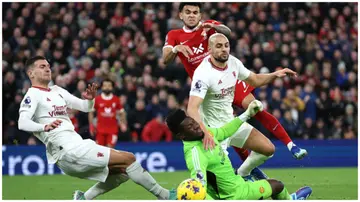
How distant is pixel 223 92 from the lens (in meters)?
10.5

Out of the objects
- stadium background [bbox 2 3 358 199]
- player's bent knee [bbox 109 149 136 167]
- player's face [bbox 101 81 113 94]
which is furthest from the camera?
stadium background [bbox 2 3 358 199]

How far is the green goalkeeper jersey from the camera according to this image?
29.7 feet

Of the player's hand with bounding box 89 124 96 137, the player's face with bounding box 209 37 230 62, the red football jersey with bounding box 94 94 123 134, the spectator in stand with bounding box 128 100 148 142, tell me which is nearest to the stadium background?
the spectator in stand with bounding box 128 100 148 142

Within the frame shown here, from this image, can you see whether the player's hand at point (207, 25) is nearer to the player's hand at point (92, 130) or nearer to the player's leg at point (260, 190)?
the player's leg at point (260, 190)

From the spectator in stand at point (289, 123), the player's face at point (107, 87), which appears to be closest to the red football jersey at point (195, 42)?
the player's face at point (107, 87)

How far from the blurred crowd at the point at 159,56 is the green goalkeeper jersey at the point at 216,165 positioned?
925 centimetres

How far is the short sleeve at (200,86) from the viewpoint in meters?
10.1

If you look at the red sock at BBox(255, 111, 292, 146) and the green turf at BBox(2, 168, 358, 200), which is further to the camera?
the green turf at BBox(2, 168, 358, 200)

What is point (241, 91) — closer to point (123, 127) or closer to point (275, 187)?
point (275, 187)

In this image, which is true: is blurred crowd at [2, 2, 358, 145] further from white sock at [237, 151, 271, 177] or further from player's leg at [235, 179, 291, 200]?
player's leg at [235, 179, 291, 200]

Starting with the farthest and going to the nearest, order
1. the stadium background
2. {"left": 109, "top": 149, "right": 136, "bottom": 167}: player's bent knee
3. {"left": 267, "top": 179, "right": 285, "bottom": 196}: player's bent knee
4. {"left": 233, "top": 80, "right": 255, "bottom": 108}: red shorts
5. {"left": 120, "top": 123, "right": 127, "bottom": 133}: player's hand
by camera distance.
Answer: the stadium background → {"left": 120, "top": 123, "right": 127, "bottom": 133}: player's hand → {"left": 233, "top": 80, "right": 255, "bottom": 108}: red shorts → {"left": 109, "top": 149, "right": 136, "bottom": 167}: player's bent knee → {"left": 267, "top": 179, "right": 285, "bottom": 196}: player's bent knee

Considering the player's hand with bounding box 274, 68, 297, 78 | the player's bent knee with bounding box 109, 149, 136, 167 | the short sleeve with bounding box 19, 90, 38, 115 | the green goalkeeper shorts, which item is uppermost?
the player's hand with bounding box 274, 68, 297, 78

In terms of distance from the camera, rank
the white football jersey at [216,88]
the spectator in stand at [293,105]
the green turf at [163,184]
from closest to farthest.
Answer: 1. the white football jersey at [216,88]
2. the green turf at [163,184]
3. the spectator in stand at [293,105]

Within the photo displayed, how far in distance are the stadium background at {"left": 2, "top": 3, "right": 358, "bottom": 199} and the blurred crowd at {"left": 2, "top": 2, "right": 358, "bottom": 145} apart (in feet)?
0.09
